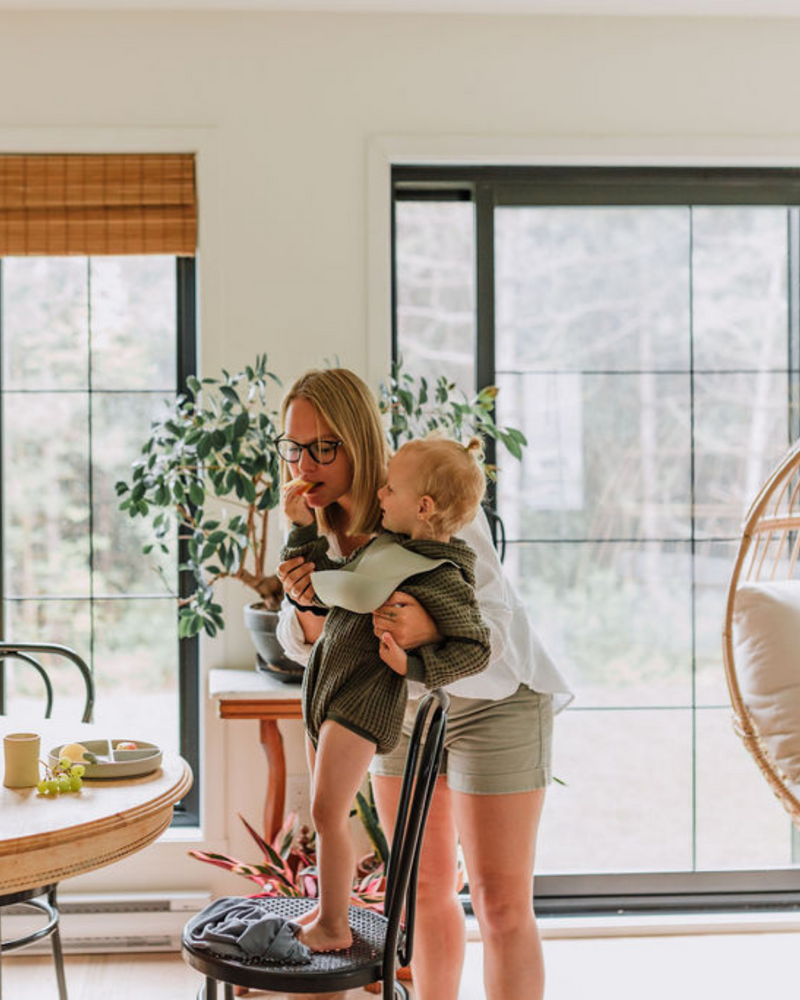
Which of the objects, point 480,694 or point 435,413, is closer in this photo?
point 480,694

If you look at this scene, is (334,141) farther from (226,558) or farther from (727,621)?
(727,621)

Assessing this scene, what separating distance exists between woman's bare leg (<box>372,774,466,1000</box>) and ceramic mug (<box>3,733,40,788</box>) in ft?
2.22

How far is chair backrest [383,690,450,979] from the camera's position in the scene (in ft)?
5.40

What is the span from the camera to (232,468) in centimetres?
281

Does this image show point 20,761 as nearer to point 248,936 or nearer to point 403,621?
point 248,936

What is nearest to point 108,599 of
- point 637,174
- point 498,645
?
point 498,645

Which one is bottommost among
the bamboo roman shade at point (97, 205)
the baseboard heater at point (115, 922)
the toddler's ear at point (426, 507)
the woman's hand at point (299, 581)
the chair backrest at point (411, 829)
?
the baseboard heater at point (115, 922)

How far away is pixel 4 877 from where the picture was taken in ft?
4.93

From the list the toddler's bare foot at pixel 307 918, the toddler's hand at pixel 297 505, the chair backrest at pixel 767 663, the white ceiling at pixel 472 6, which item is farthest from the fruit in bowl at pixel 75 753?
the white ceiling at pixel 472 6

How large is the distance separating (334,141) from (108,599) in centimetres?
155

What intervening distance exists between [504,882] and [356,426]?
2.92ft

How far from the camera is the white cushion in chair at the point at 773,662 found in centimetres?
233

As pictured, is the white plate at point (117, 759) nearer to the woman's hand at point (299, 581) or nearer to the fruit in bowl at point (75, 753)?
the fruit in bowl at point (75, 753)

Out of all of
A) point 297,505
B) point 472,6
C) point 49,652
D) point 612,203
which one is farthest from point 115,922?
point 472,6
